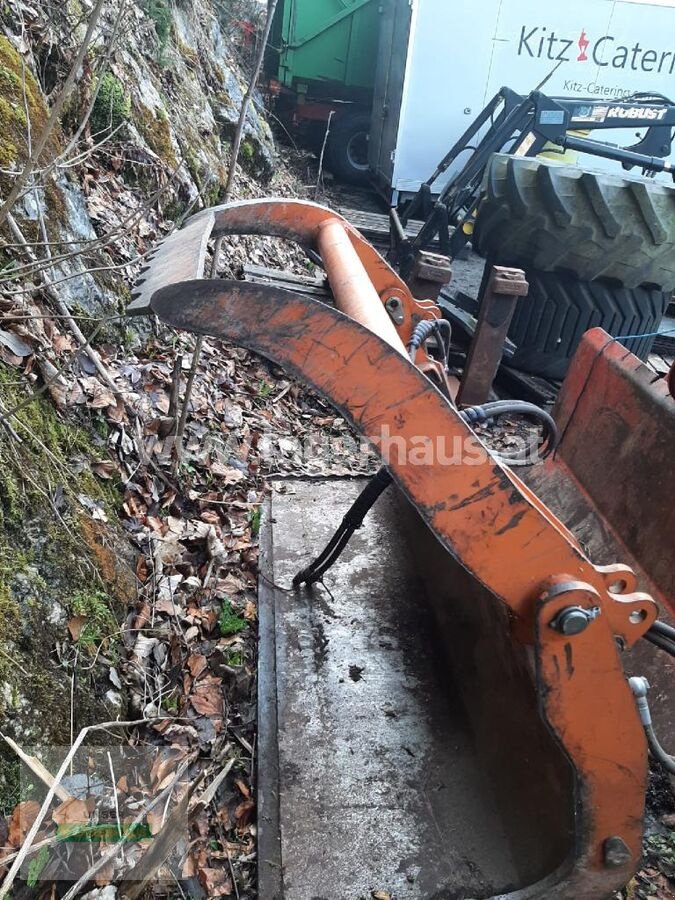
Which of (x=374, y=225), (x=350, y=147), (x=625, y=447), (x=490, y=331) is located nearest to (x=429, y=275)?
(x=490, y=331)

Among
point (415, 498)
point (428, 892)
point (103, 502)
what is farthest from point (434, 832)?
point (103, 502)

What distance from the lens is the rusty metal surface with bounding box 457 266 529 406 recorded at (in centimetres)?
404

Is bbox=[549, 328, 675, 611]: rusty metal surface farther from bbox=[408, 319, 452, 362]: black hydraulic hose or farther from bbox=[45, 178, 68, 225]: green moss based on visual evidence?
bbox=[45, 178, 68, 225]: green moss

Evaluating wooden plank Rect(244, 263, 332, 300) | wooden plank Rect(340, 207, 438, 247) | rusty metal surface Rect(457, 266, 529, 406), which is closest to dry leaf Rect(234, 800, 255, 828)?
wooden plank Rect(244, 263, 332, 300)

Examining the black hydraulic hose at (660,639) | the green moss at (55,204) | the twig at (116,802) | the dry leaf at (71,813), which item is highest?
the green moss at (55,204)

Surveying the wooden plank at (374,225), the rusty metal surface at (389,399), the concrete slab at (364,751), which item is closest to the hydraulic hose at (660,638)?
the rusty metal surface at (389,399)

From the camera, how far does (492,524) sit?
1.38 meters

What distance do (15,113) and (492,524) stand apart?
8.65ft

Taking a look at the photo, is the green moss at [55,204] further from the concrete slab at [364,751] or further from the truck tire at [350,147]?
the truck tire at [350,147]

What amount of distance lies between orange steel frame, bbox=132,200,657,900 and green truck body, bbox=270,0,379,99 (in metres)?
11.6

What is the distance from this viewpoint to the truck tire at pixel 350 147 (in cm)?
1188

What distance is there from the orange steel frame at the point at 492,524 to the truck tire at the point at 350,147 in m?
11.4

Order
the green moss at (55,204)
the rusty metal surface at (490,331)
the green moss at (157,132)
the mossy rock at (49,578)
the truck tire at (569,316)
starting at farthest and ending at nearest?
the truck tire at (569,316) → the green moss at (157,132) → the rusty metal surface at (490,331) → the green moss at (55,204) → the mossy rock at (49,578)

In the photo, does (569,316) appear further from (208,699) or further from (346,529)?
(208,699)
